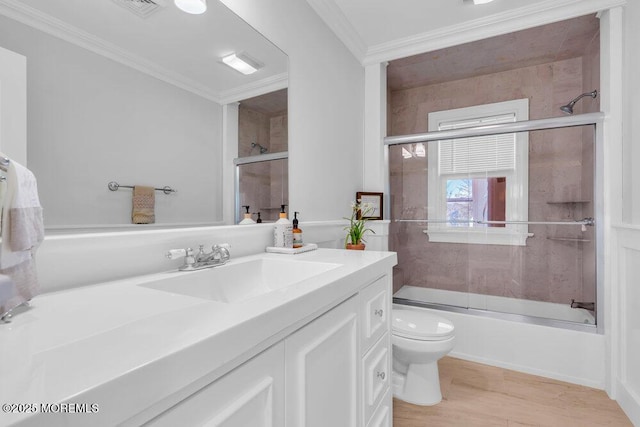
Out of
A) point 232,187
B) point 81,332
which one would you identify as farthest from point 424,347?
point 81,332

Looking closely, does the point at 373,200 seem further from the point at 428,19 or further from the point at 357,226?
the point at 428,19

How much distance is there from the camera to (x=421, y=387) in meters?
1.74

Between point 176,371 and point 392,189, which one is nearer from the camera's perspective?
point 176,371

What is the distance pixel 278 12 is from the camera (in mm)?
1605

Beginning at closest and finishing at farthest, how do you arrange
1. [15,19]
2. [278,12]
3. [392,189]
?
[15,19] < [278,12] < [392,189]

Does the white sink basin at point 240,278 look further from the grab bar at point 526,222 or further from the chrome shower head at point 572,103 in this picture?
the chrome shower head at point 572,103

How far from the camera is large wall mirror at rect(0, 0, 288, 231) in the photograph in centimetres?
77

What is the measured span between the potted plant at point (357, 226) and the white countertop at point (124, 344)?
1.29m

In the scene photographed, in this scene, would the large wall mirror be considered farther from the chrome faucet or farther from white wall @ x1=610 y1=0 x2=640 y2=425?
white wall @ x1=610 y1=0 x2=640 y2=425

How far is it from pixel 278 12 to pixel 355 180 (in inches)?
50.2

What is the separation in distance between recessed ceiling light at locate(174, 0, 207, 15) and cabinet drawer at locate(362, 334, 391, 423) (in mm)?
1420

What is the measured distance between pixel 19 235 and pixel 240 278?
2.14 ft

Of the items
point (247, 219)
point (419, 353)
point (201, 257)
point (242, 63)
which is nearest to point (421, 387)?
point (419, 353)

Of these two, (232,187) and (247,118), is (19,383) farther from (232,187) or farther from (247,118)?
(247,118)
